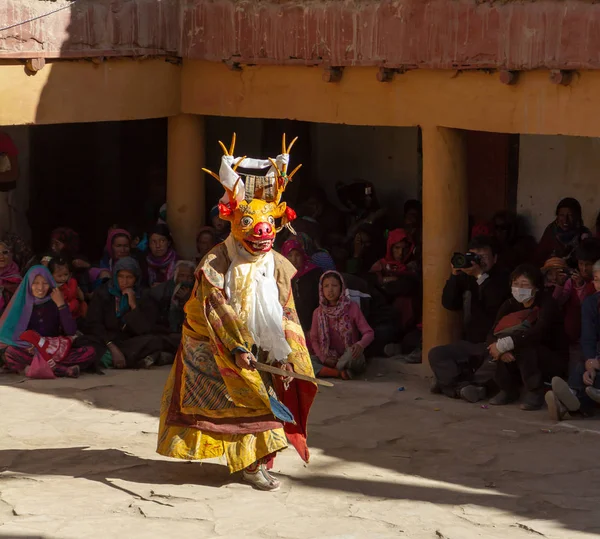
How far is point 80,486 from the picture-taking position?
7.28m

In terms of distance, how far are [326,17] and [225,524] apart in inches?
177

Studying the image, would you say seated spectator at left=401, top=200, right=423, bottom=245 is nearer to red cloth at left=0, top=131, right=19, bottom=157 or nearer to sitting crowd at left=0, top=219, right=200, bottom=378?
sitting crowd at left=0, top=219, right=200, bottom=378

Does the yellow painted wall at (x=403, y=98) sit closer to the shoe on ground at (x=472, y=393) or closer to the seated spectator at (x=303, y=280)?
the seated spectator at (x=303, y=280)

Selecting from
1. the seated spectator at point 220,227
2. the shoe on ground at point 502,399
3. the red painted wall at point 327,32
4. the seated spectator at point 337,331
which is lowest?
the shoe on ground at point 502,399

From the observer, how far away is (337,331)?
9.95 metres

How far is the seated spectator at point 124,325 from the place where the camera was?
1025 cm

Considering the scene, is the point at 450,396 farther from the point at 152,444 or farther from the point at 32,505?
the point at 32,505

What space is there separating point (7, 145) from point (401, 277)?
343 cm

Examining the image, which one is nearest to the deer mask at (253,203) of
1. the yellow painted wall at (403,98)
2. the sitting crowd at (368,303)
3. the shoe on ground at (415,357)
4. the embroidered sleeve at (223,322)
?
the embroidered sleeve at (223,322)

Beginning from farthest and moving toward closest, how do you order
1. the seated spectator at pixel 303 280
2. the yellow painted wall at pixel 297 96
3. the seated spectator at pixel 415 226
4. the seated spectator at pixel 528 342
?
1. the seated spectator at pixel 415 226
2. the seated spectator at pixel 303 280
3. the seated spectator at pixel 528 342
4. the yellow painted wall at pixel 297 96

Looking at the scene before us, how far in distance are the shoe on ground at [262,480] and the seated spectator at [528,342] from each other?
2.23 m

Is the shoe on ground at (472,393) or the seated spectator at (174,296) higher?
the seated spectator at (174,296)

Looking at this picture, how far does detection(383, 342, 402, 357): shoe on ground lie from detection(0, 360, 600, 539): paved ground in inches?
26.9

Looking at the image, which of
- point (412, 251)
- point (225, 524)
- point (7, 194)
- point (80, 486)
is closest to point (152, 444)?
point (80, 486)
